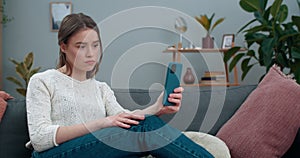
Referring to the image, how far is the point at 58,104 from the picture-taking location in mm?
1725

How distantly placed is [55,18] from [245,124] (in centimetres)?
300

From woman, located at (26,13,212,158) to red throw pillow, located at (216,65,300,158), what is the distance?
367 mm

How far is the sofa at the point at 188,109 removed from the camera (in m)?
1.97

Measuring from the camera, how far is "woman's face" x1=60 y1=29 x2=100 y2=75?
1.72 m

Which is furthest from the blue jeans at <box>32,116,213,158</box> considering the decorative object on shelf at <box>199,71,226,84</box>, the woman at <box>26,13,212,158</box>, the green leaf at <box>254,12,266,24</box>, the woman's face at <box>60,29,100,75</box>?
the decorative object on shelf at <box>199,71,226,84</box>

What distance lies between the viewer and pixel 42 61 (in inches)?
174

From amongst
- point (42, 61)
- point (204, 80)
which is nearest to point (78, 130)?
point (204, 80)

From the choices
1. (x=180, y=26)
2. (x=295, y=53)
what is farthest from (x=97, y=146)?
(x=180, y=26)

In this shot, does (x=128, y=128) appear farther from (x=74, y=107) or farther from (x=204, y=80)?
(x=204, y=80)

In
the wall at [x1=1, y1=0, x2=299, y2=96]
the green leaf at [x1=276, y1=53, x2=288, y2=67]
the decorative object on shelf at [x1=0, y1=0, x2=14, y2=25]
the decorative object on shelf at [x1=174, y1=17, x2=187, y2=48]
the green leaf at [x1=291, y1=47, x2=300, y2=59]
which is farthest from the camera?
the decorative object on shelf at [x1=0, y1=0, x2=14, y2=25]

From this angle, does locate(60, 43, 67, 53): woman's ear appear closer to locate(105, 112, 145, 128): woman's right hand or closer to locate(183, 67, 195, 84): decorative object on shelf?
locate(105, 112, 145, 128): woman's right hand

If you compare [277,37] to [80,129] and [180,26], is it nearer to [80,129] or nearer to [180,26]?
[180,26]

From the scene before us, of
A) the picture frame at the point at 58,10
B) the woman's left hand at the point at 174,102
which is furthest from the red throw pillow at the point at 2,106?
the picture frame at the point at 58,10

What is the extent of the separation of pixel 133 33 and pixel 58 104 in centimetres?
272
